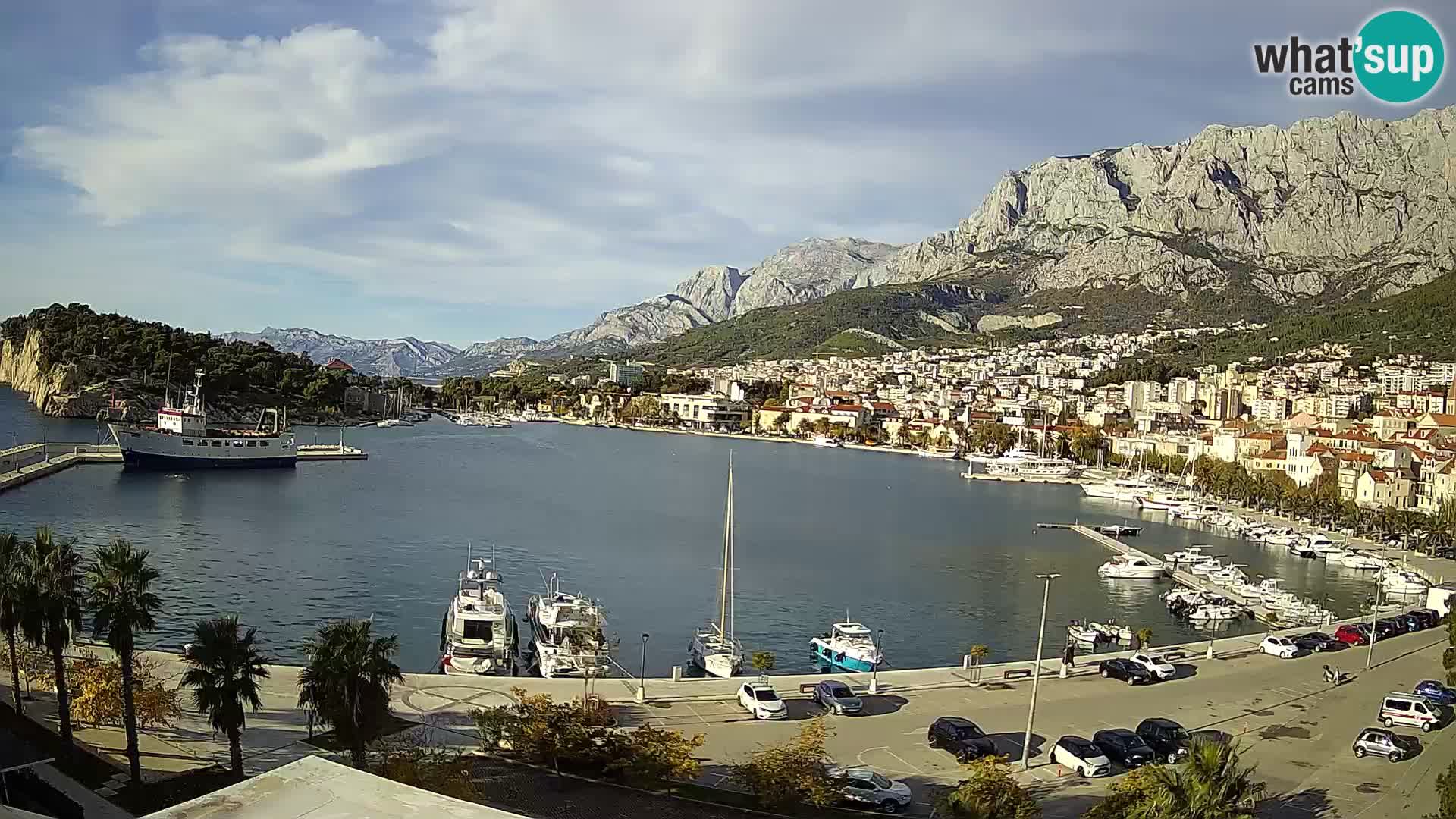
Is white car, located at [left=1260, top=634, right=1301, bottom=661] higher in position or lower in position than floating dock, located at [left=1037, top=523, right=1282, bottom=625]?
higher

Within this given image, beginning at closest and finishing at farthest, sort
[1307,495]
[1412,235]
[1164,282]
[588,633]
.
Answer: [588,633] < [1307,495] < [1412,235] < [1164,282]

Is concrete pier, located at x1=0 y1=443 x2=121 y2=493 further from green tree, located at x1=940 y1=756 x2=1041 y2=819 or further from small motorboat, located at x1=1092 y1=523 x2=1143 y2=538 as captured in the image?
small motorboat, located at x1=1092 y1=523 x2=1143 y2=538

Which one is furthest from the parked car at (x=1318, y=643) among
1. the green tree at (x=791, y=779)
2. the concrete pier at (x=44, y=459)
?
the concrete pier at (x=44, y=459)

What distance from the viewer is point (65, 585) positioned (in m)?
14.1

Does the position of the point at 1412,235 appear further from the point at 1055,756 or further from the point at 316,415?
the point at 1055,756

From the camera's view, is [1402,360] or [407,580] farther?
[1402,360]

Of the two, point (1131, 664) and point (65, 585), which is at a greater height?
point (65, 585)

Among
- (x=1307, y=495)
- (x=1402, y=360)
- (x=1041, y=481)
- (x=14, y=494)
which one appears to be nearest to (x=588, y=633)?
(x=14, y=494)

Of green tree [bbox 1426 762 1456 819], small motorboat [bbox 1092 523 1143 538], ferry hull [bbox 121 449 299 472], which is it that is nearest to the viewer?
green tree [bbox 1426 762 1456 819]

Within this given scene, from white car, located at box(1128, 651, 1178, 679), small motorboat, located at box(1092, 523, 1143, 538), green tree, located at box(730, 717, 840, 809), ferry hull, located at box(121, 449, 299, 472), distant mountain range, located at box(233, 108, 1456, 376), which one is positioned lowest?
small motorboat, located at box(1092, 523, 1143, 538)

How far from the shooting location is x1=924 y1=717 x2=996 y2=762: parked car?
14.9 meters

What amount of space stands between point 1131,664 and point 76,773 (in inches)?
695

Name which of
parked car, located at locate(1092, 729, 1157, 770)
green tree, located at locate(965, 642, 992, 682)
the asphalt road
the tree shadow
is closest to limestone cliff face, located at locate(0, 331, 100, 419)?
green tree, located at locate(965, 642, 992, 682)

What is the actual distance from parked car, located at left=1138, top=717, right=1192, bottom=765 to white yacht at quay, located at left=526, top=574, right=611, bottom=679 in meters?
9.52
